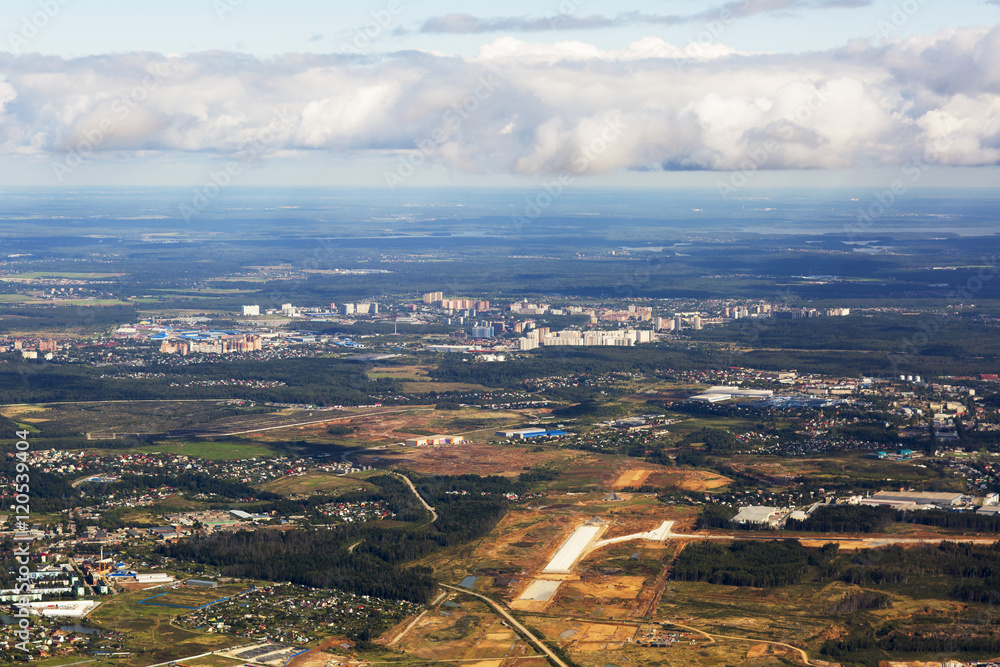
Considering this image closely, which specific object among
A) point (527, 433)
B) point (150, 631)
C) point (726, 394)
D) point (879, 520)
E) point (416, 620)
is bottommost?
point (416, 620)

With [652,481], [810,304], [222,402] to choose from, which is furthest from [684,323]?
[652,481]

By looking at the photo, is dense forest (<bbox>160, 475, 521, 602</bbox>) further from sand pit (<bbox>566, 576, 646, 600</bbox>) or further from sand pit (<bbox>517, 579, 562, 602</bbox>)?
sand pit (<bbox>566, 576, 646, 600</bbox>)

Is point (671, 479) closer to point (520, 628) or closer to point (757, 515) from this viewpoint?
point (757, 515)

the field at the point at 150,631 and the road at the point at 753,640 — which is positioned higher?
the field at the point at 150,631

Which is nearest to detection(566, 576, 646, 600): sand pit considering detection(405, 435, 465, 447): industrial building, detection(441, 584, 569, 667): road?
detection(441, 584, 569, 667): road

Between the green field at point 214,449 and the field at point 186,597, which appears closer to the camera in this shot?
the field at point 186,597

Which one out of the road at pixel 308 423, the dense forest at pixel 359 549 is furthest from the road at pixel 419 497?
the road at pixel 308 423

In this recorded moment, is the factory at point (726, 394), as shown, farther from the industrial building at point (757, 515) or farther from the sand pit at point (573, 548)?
the sand pit at point (573, 548)

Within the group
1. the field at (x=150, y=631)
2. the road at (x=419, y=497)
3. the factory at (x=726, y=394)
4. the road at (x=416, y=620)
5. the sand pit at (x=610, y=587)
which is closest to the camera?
the field at (x=150, y=631)

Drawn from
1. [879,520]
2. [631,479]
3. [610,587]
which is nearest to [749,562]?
[610,587]

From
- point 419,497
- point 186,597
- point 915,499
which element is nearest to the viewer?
point 186,597
